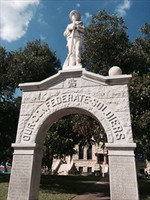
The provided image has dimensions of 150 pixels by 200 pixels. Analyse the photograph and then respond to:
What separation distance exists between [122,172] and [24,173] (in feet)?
11.4

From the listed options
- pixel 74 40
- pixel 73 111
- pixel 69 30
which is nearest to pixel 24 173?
pixel 73 111

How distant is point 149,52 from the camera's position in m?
18.7

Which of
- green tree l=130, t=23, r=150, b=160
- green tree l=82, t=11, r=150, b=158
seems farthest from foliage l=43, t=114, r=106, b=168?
green tree l=82, t=11, r=150, b=158

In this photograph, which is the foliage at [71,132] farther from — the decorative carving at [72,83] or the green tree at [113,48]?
the decorative carving at [72,83]

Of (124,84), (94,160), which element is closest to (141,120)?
(124,84)

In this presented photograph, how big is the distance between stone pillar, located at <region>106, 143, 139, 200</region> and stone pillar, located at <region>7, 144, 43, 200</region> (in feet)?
9.31

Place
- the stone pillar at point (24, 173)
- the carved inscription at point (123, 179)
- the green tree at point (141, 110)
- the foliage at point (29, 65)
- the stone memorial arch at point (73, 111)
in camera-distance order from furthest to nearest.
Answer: the foliage at point (29, 65) < the green tree at point (141, 110) < the stone pillar at point (24, 173) < the stone memorial arch at point (73, 111) < the carved inscription at point (123, 179)

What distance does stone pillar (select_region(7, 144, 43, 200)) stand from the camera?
8312 millimetres

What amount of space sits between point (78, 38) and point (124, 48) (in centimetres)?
888

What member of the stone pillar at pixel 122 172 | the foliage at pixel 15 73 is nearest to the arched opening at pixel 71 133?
the foliage at pixel 15 73

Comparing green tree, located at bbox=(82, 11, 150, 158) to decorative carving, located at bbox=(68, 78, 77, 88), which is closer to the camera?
decorative carving, located at bbox=(68, 78, 77, 88)

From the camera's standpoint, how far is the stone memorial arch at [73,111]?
7.88 metres

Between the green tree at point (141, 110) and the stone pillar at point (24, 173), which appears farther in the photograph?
the green tree at point (141, 110)

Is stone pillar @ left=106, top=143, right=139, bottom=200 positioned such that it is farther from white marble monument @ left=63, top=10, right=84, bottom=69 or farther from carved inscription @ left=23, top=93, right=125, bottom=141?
white marble monument @ left=63, top=10, right=84, bottom=69
